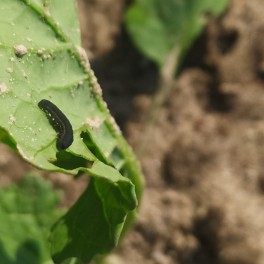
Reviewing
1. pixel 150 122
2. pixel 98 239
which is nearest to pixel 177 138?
pixel 150 122

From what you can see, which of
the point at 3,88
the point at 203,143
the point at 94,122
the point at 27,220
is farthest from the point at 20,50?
the point at 203,143

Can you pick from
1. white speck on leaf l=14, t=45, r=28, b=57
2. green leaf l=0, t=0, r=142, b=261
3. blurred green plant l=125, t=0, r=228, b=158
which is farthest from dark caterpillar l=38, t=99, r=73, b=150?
blurred green plant l=125, t=0, r=228, b=158

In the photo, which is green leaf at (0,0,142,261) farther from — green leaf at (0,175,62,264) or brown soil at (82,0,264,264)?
brown soil at (82,0,264,264)

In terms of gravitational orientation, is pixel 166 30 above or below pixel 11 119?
below

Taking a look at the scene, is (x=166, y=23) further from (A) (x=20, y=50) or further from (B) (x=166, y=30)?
(A) (x=20, y=50)

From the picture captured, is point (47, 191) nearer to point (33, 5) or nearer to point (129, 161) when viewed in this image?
point (129, 161)
